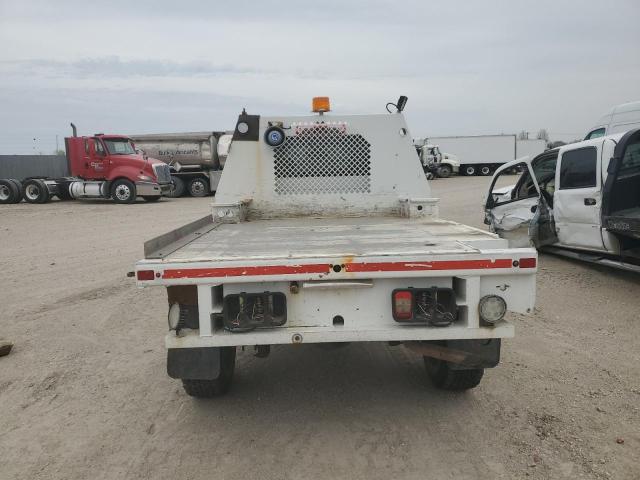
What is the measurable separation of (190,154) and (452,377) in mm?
21525

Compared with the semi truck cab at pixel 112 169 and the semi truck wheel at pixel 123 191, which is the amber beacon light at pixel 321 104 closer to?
the semi truck cab at pixel 112 169

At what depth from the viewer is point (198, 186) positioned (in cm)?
2416

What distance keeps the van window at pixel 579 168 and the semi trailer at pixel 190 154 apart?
17.3m

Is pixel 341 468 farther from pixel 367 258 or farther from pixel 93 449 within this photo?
pixel 93 449

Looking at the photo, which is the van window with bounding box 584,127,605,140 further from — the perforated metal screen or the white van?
the perforated metal screen

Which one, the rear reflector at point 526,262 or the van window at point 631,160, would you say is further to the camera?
the van window at point 631,160

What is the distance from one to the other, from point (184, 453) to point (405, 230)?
2172mm

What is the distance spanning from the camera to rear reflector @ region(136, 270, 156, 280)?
287 cm

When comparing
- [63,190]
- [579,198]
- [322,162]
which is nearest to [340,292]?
[322,162]

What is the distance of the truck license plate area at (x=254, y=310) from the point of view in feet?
9.69

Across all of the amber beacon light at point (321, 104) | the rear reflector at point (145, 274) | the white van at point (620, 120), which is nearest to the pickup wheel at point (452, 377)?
the rear reflector at point (145, 274)

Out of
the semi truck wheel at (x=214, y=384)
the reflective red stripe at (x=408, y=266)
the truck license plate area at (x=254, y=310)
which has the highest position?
the reflective red stripe at (x=408, y=266)

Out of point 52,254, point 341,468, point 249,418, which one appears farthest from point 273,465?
point 52,254

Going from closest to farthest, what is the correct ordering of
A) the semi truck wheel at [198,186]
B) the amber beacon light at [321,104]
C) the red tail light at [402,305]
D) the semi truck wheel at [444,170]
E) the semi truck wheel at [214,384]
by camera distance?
the red tail light at [402,305] < the semi truck wheel at [214,384] < the amber beacon light at [321,104] < the semi truck wheel at [198,186] < the semi truck wheel at [444,170]
